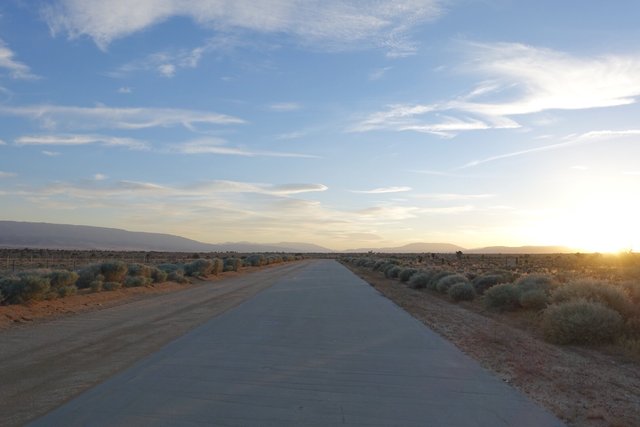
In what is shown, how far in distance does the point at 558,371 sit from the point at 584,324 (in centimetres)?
411

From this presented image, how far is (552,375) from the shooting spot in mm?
10562

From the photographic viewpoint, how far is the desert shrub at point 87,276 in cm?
2867

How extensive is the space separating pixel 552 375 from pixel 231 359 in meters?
5.64

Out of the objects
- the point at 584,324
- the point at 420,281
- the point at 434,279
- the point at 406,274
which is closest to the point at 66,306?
Answer: the point at 584,324

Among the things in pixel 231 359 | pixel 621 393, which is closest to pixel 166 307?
pixel 231 359

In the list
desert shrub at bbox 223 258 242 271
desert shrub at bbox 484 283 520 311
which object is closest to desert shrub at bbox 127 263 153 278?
desert shrub at bbox 484 283 520 311

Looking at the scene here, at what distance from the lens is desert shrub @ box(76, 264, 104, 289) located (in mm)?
28670

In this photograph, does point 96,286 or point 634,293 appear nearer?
point 634,293

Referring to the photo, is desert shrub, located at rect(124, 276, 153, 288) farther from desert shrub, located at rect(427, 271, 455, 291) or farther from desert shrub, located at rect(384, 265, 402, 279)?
desert shrub, located at rect(384, 265, 402, 279)

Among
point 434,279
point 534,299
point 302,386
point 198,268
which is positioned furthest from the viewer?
point 198,268

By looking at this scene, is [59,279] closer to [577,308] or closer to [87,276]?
[87,276]

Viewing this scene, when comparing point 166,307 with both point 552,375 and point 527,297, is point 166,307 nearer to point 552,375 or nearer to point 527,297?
point 527,297

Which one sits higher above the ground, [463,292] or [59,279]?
[59,279]

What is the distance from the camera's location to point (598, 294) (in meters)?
17.1
